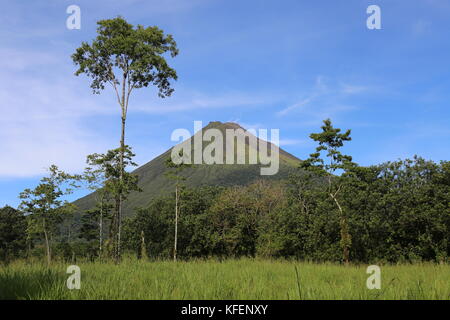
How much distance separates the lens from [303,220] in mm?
42219

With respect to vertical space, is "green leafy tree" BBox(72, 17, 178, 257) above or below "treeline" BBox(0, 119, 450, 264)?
above

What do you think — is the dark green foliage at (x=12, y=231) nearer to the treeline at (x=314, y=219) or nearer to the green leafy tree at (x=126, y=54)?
the treeline at (x=314, y=219)

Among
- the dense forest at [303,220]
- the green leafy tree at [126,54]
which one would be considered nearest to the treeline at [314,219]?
the dense forest at [303,220]

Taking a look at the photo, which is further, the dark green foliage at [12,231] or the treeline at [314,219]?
the dark green foliage at [12,231]

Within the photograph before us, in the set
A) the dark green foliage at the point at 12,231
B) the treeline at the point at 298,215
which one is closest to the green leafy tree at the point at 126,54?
the treeline at the point at 298,215

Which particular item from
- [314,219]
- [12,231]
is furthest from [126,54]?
[12,231]

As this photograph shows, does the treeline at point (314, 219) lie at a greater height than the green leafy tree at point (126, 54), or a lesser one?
lesser

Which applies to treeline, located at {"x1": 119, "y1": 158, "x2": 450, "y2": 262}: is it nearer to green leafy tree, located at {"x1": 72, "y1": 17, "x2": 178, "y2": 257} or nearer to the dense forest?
the dense forest

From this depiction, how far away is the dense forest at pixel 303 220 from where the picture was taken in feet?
119

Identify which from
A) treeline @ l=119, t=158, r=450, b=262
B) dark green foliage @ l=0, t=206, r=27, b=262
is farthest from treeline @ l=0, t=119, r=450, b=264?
dark green foliage @ l=0, t=206, r=27, b=262

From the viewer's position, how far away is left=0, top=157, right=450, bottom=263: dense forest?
36.3 m

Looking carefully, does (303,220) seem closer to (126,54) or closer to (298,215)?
(298,215)
